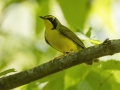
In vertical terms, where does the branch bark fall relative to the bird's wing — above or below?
above

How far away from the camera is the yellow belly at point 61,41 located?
243cm

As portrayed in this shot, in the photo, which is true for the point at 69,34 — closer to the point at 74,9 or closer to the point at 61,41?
the point at 61,41

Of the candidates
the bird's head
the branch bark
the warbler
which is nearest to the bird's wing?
the warbler

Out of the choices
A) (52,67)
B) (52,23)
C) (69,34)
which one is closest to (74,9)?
(52,67)

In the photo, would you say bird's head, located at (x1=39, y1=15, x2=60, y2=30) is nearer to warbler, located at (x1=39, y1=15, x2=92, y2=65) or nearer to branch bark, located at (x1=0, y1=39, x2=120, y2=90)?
warbler, located at (x1=39, y1=15, x2=92, y2=65)

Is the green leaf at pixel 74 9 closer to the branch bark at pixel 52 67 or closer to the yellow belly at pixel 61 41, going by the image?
the branch bark at pixel 52 67

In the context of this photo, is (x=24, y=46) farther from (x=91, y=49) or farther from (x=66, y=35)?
(x=91, y=49)

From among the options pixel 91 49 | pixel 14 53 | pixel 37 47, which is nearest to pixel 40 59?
pixel 37 47

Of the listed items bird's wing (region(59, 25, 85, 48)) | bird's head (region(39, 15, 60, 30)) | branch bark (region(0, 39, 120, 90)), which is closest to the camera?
branch bark (region(0, 39, 120, 90))

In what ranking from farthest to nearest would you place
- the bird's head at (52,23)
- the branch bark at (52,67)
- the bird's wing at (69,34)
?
the bird's head at (52,23) → the bird's wing at (69,34) → the branch bark at (52,67)

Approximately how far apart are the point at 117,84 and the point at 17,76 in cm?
52

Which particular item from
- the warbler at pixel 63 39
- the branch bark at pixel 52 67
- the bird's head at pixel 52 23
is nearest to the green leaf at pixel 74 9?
the branch bark at pixel 52 67

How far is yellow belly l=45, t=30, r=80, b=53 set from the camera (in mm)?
2428

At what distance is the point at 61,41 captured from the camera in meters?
2.45
